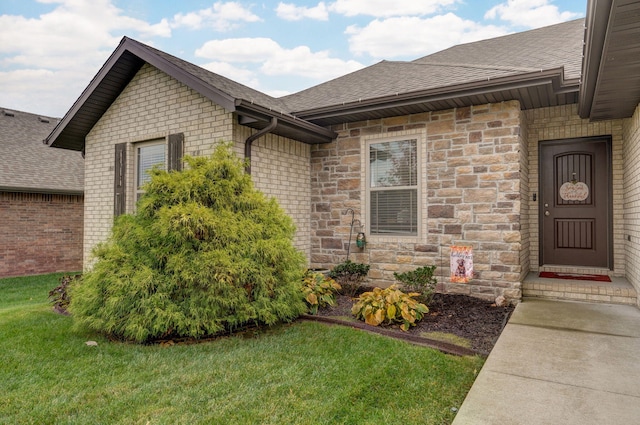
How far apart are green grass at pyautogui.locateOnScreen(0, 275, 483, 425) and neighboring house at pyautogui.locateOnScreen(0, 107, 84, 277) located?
21.5 feet

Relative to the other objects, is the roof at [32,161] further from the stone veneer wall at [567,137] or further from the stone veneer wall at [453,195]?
the stone veneer wall at [567,137]

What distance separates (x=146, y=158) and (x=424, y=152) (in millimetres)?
4389

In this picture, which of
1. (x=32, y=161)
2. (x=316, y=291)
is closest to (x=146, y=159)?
(x=316, y=291)

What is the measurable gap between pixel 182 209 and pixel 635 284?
17.1 feet

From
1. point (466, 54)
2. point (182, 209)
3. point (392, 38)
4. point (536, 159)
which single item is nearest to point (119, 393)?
point (182, 209)

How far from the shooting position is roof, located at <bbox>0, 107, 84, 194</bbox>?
9.23 metres

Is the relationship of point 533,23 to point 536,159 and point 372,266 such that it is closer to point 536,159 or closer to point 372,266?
point 536,159

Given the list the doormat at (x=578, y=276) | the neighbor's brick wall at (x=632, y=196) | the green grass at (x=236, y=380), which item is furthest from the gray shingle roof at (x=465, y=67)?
the green grass at (x=236, y=380)

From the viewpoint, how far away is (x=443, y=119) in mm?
5445

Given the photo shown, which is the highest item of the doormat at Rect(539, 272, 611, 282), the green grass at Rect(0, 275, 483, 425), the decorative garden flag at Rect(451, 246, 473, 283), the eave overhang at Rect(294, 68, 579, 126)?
the eave overhang at Rect(294, 68, 579, 126)

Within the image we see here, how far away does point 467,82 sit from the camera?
477 centimetres

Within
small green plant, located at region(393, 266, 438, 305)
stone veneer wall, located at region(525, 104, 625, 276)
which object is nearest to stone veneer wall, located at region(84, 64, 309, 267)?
small green plant, located at region(393, 266, 438, 305)

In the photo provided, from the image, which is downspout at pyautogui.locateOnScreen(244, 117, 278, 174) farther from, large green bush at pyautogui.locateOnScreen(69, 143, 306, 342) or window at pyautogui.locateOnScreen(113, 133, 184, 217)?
window at pyautogui.locateOnScreen(113, 133, 184, 217)

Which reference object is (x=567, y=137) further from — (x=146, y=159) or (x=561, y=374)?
(x=146, y=159)
